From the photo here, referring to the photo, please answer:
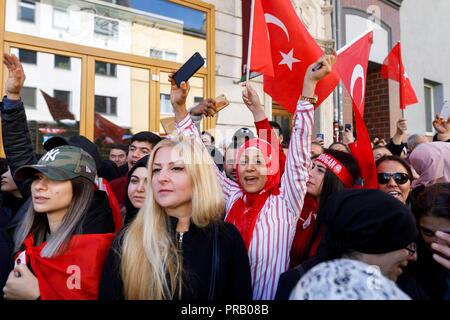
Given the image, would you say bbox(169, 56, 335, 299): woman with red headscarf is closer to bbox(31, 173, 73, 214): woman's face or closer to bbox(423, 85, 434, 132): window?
bbox(31, 173, 73, 214): woman's face

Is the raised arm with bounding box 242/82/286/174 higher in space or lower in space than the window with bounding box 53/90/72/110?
lower

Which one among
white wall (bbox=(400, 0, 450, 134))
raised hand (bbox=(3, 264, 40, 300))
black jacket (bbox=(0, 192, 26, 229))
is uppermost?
white wall (bbox=(400, 0, 450, 134))

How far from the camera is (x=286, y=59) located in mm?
3535

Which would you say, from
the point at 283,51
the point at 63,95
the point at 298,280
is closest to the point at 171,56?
the point at 63,95

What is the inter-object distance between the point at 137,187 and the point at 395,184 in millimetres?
1817

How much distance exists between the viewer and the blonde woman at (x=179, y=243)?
171cm

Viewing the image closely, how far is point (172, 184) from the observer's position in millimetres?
1918

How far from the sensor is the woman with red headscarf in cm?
218

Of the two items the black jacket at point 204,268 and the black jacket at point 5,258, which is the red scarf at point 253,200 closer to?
the black jacket at point 204,268

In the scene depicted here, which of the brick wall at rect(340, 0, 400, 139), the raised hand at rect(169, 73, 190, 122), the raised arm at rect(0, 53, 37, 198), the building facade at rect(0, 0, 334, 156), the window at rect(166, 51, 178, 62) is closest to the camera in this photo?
the raised arm at rect(0, 53, 37, 198)

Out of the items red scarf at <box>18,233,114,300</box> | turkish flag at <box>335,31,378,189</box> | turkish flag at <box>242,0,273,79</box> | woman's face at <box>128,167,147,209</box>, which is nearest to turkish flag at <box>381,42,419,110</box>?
turkish flag at <box>335,31,378,189</box>

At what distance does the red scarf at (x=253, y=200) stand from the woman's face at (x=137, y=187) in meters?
0.60
